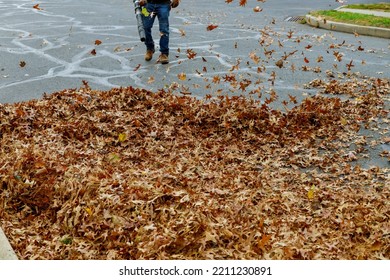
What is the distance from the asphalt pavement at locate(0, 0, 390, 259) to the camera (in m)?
7.03

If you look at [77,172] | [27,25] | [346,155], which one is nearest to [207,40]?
[27,25]

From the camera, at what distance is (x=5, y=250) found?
2.82 m

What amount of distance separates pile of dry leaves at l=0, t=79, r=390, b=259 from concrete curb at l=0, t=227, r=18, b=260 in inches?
5.6

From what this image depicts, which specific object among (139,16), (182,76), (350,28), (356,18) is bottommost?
(182,76)

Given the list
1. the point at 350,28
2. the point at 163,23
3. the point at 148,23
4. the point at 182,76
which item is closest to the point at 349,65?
the point at 182,76

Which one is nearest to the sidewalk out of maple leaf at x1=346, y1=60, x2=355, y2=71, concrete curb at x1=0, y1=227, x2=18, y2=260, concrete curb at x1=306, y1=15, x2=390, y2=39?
concrete curb at x1=306, y1=15, x2=390, y2=39

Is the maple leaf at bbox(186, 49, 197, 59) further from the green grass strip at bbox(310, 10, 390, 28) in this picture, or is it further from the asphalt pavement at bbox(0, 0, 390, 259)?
the green grass strip at bbox(310, 10, 390, 28)

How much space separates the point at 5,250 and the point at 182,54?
6.35 m

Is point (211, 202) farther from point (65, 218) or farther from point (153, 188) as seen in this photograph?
point (65, 218)

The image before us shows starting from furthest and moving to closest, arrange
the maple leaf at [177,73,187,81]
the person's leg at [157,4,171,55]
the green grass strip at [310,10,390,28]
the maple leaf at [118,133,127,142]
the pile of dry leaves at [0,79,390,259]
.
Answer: the green grass strip at [310,10,390,28], the person's leg at [157,4,171,55], the maple leaf at [177,73,187,81], the maple leaf at [118,133,127,142], the pile of dry leaves at [0,79,390,259]

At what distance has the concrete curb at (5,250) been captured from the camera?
277 cm

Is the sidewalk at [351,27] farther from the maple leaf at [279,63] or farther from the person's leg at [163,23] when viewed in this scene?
the person's leg at [163,23]

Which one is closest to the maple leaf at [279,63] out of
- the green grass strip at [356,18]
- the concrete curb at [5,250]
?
the green grass strip at [356,18]

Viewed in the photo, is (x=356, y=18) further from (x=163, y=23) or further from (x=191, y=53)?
(x=163, y=23)
